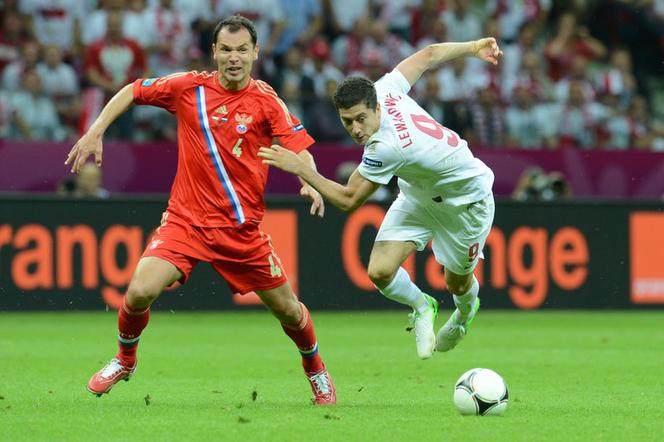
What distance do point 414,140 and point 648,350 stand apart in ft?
16.4

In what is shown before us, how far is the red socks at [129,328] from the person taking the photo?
8.31 metres

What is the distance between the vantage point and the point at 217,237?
27.2 ft

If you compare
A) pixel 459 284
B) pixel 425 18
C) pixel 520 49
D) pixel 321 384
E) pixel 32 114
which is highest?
pixel 425 18

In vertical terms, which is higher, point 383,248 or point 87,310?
point 383,248

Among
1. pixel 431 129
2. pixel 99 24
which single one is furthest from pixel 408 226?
pixel 99 24

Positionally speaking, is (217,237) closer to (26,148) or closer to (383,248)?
(383,248)

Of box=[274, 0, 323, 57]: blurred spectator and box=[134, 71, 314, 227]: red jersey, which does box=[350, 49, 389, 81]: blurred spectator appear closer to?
box=[274, 0, 323, 57]: blurred spectator

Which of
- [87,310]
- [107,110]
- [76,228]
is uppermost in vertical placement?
[107,110]

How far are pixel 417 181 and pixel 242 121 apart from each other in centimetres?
159

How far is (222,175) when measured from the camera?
8.30 meters

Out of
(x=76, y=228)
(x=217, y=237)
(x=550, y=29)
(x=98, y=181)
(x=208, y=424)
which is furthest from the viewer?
(x=550, y=29)

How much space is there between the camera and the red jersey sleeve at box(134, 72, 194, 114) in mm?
8453

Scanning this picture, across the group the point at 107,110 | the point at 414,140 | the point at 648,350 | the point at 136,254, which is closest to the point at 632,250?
the point at 648,350

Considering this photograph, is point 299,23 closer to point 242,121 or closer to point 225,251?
point 242,121
